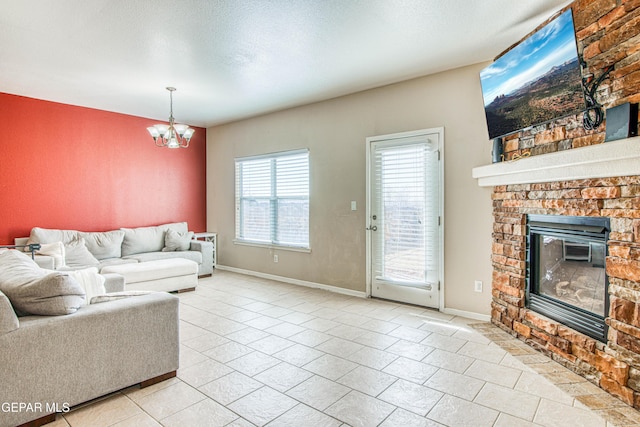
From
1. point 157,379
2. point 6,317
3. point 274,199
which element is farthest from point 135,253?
point 6,317

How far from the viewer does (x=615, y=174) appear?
7.20 ft

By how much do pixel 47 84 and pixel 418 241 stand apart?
4766mm

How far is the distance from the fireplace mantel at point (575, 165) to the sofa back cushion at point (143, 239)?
4.85 meters

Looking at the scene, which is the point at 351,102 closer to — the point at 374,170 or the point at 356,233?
the point at 374,170

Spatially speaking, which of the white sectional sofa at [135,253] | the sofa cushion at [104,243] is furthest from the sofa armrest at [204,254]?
the sofa cushion at [104,243]

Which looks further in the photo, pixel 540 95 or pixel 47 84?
pixel 47 84

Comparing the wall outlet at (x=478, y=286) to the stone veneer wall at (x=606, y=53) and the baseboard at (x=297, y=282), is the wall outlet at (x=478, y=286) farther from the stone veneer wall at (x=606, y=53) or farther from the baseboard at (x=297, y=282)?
the stone veneer wall at (x=606, y=53)

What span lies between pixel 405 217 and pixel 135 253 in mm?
4067

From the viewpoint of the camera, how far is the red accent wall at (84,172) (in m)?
4.69

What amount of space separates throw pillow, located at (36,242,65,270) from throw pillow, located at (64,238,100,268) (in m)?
0.18

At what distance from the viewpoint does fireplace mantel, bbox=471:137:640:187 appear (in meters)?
2.07

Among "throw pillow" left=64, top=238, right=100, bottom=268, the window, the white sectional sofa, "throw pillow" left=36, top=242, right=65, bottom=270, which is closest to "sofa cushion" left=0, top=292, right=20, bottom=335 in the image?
the white sectional sofa

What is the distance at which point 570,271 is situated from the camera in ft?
9.16

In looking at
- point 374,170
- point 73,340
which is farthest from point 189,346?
point 374,170
